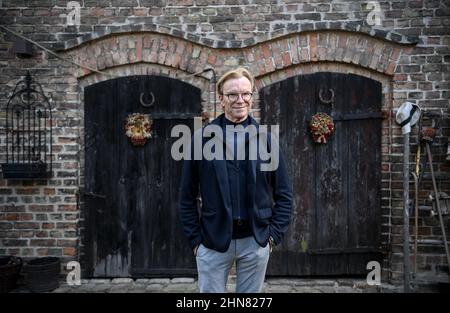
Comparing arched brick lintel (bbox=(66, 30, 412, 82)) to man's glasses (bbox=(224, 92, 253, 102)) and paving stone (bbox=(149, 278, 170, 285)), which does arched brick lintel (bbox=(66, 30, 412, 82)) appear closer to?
man's glasses (bbox=(224, 92, 253, 102))

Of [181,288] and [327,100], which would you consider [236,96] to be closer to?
[327,100]

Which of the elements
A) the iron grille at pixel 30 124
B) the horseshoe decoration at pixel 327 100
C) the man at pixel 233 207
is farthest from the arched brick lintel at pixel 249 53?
the man at pixel 233 207

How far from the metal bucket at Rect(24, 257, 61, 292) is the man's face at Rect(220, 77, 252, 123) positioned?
2.82 meters

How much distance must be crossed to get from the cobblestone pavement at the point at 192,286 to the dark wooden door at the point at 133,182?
10 centimetres

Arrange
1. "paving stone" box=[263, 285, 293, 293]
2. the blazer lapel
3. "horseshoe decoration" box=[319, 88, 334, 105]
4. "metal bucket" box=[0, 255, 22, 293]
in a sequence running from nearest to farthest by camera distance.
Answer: the blazer lapel < "metal bucket" box=[0, 255, 22, 293] < "paving stone" box=[263, 285, 293, 293] < "horseshoe decoration" box=[319, 88, 334, 105]

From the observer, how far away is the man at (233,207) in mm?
2453

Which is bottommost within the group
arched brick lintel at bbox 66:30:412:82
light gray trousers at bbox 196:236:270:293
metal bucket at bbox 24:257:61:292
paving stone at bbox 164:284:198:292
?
paving stone at bbox 164:284:198:292

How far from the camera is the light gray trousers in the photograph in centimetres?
248

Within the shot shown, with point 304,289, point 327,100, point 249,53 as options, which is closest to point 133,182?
point 249,53

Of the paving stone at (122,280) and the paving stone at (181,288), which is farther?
the paving stone at (122,280)

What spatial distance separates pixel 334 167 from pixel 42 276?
10.6ft

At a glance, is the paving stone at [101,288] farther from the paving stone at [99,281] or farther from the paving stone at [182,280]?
the paving stone at [182,280]

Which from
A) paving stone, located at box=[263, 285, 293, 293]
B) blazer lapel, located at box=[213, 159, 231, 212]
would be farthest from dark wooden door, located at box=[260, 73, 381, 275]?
blazer lapel, located at box=[213, 159, 231, 212]

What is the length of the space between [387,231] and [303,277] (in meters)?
1.02
